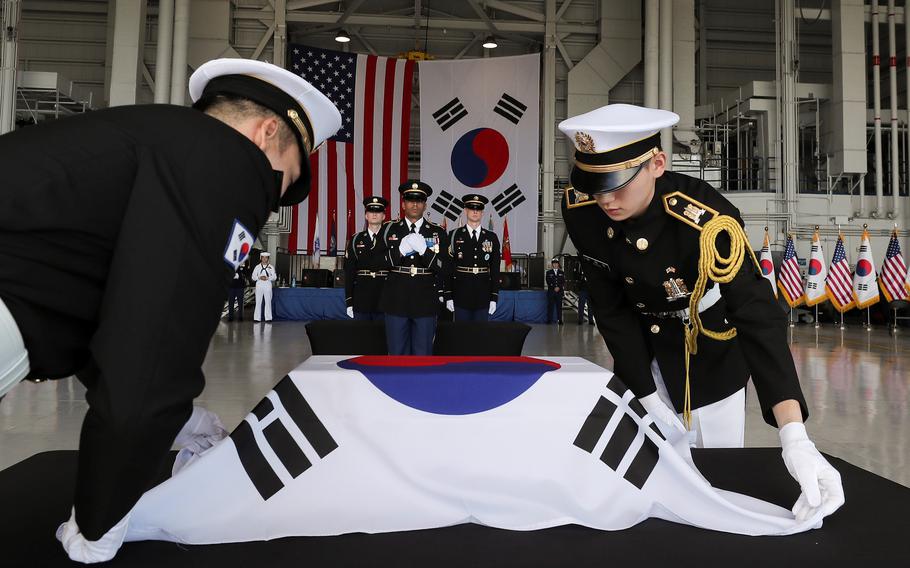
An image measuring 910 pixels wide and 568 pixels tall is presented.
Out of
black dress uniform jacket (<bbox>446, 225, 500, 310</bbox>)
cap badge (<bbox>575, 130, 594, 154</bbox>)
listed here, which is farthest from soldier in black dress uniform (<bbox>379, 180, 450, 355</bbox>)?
cap badge (<bbox>575, 130, 594, 154</bbox>)

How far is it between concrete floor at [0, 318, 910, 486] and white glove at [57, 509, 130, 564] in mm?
2022

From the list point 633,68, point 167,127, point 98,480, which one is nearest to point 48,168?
point 167,127

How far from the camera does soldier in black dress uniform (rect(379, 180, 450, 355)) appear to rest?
4.70 m

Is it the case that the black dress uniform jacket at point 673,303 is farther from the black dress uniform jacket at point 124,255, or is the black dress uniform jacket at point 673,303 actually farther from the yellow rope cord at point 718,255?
the black dress uniform jacket at point 124,255

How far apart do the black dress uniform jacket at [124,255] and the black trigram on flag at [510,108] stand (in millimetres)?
12420

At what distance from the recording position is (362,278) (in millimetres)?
6254

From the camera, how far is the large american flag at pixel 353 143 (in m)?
12.2

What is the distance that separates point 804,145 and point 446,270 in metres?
10.8

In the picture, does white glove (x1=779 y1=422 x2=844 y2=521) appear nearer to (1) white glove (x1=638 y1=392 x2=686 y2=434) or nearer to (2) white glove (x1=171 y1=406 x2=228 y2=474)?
(1) white glove (x1=638 y1=392 x2=686 y2=434)

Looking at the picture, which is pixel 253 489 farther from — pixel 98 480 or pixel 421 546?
pixel 98 480

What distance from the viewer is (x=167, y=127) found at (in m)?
0.77

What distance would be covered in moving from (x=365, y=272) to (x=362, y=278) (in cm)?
9

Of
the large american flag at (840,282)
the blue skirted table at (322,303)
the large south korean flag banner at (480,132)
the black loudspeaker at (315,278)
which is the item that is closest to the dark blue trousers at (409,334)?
the blue skirted table at (322,303)

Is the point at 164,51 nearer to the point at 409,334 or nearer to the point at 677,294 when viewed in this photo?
the point at 409,334
